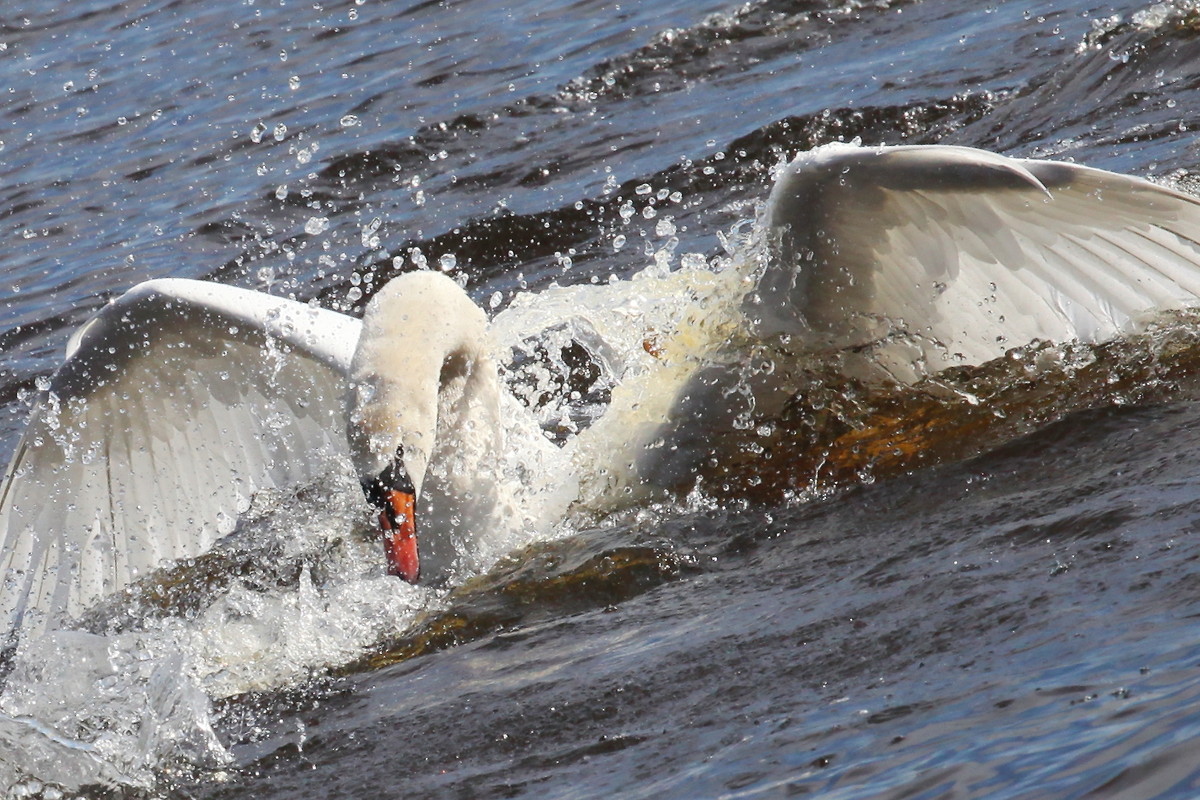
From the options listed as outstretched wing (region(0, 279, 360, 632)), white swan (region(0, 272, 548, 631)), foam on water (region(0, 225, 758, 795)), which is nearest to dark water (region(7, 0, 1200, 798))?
foam on water (region(0, 225, 758, 795))

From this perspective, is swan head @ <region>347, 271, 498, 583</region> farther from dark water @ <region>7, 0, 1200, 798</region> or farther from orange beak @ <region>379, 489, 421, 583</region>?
dark water @ <region>7, 0, 1200, 798</region>

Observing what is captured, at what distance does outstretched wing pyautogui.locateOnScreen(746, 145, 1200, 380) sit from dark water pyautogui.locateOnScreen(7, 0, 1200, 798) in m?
0.53

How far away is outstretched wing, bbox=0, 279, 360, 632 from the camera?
20.7 feet

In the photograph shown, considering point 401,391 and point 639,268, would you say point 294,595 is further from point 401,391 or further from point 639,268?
point 639,268

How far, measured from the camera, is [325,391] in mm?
6746

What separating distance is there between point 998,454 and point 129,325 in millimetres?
3417

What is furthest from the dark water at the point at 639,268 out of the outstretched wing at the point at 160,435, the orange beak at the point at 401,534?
the outstretched wing at the point at 160,435

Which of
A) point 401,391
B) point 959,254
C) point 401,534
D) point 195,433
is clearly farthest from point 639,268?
point 401,534

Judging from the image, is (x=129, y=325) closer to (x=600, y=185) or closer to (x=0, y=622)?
(x=0, y=622)

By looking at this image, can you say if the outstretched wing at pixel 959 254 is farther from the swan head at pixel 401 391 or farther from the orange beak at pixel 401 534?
the orange beak at pixel 401 534

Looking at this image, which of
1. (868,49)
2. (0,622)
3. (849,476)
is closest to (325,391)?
(0,622)

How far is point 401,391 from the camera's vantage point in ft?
16.3

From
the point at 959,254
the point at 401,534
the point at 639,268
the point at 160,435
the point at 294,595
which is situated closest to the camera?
the point at 401,534

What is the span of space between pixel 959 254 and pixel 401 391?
80.1 inches
